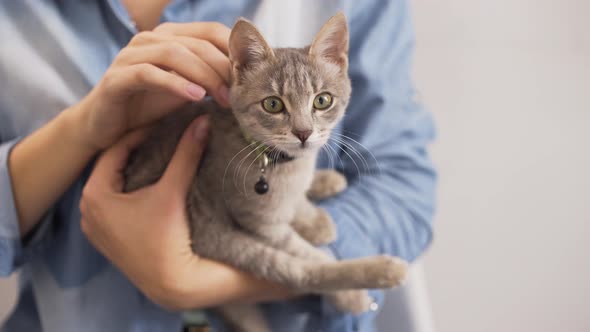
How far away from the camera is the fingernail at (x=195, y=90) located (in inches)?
25.0

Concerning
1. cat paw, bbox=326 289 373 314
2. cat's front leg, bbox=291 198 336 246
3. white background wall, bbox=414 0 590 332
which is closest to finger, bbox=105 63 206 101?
cat's front leg, bbox=291 198 336 246

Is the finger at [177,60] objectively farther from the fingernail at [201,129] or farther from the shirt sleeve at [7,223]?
the shirt sleeve at [7,223]

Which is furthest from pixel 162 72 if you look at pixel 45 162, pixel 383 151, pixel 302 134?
pixel 383 151

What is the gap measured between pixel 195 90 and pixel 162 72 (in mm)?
56

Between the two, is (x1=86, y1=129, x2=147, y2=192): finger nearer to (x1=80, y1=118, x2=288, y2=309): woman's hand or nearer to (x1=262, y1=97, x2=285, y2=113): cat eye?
(x1=80, y1=118, x2=288, y2=309): woman's hand

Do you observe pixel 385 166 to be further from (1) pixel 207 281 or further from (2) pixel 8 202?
(2) pixel 8 202

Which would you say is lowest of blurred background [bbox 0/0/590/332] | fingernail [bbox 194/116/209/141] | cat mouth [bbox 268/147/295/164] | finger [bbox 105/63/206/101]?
blurred background [bbox 0/0/590/332]

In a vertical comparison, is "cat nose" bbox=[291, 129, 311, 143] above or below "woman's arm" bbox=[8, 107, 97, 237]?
below

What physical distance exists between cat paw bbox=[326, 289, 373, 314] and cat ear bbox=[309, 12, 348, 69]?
0.44 meters

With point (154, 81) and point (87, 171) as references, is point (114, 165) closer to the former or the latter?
point (87, 171)

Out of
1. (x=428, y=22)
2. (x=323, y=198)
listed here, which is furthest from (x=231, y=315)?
(x=428, y=22)

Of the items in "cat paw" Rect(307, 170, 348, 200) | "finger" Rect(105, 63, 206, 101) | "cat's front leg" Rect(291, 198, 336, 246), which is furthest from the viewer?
"cat paw" Rect(307, 170, 348, 200)

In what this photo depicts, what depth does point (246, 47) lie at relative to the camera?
0.68 metres

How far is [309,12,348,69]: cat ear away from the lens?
0.65m
